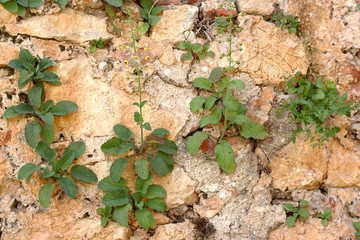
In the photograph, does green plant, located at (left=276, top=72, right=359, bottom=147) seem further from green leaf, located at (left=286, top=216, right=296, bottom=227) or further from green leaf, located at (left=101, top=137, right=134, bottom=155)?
green leaf, located at (left=101, top=137, right=134, bottom=155)

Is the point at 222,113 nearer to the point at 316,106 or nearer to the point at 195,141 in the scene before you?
the point at 195,141

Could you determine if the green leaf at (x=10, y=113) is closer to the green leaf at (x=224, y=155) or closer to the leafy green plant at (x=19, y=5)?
the leafy green plant at (x=19, y=5)

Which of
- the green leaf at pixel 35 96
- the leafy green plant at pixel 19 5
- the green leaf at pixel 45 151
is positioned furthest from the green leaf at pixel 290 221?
the leafy green plant at pixel 19 5

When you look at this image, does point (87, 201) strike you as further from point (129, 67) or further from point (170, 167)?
point (129, 67)

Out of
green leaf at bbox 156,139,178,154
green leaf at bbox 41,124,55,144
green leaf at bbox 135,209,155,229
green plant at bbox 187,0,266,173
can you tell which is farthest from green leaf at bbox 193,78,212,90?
green leaf at bbox 41,124,55,144

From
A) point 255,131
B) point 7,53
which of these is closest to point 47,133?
point 7,53

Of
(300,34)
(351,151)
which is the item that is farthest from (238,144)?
(300,34)

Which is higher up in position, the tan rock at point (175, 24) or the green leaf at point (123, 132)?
the tan rock at point (175, 24)
